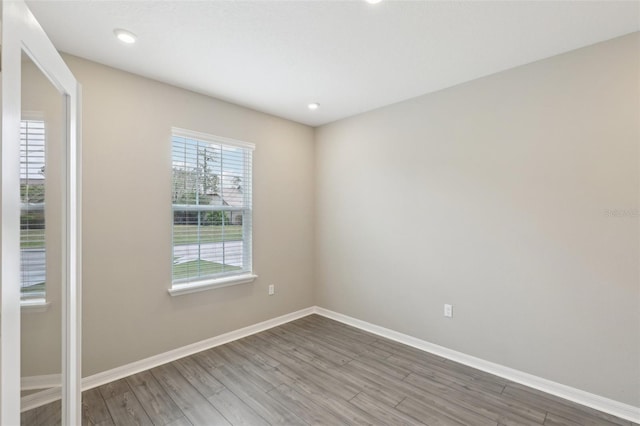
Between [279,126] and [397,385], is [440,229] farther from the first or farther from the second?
[279,126]

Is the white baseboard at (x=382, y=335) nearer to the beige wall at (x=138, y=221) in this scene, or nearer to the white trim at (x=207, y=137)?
the beige wall at (x=138, y=221)

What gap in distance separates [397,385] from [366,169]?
2.26 m

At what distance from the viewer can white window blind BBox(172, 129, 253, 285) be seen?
285 cm

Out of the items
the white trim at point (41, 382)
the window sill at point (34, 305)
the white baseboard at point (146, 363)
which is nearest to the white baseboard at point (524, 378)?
the white baseboard at point (146, 363)

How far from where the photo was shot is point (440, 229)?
2891mm

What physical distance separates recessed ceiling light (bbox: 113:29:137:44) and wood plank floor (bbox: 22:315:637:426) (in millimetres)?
2249

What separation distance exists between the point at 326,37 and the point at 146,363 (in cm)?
310

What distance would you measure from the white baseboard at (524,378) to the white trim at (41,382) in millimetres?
2819

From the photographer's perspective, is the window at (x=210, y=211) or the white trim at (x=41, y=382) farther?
the window at (x=210, y=211)

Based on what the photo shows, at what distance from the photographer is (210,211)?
3092 millimetres

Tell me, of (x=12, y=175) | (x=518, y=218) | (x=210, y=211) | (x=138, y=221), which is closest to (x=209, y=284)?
(x=210, y=211)

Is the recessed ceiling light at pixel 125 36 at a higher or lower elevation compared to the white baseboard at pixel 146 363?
higher

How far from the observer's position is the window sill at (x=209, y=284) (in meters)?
2.79

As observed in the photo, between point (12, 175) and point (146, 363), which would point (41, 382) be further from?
point (146, 363)
